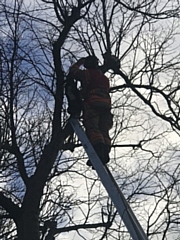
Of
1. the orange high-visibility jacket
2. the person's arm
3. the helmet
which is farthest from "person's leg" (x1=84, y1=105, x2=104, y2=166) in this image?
the helmet

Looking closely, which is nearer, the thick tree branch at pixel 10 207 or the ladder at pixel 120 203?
the ladder at pixel 120 203

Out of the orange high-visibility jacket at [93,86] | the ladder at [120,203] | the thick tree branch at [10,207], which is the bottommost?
the ladder at [120,203]

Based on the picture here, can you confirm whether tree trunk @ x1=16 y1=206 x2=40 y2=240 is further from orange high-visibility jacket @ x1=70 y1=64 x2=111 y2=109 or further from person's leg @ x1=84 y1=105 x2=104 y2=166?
orange high-visibility jacket @ x1=70 y1=64 x2=111 y2=109

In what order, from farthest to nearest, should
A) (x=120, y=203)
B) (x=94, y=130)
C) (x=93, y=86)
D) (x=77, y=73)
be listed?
(x=93, y=86)
(x=77, y=73)
(x=94, y=130)
(x=120, y=203)

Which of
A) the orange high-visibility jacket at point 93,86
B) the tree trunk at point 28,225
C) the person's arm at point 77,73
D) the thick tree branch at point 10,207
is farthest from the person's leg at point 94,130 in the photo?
the thick tree branch at point 10,207

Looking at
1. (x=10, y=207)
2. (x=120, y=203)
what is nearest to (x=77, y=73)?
(x=10, y=207)

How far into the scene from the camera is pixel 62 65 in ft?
20.1

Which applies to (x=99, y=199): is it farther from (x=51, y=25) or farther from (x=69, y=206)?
(x=51, y=25)

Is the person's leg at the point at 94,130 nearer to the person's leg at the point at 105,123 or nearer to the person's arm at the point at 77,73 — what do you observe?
the person's leg at the point at 105,123

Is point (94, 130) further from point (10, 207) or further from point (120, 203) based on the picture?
point (120, 203)

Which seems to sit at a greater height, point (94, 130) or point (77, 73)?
point (77, 73)

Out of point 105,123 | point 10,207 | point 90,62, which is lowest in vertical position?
point 10,207

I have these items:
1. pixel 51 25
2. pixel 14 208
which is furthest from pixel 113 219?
pixel 51 25

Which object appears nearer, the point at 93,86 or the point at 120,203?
the point at 120,203
